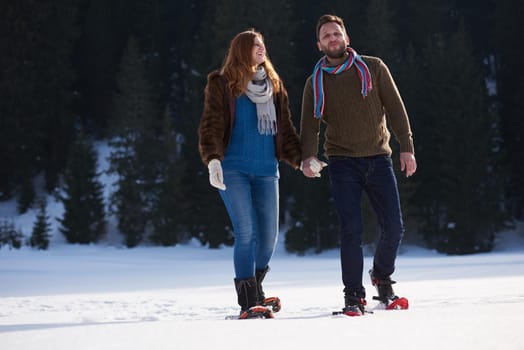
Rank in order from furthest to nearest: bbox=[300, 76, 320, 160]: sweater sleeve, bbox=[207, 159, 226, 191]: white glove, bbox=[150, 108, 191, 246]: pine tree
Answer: bbox=[150, 108, 191, 246]: pine tree < bbox=[300, 76, 320, 160]: sweater sleeve < bbox=[207, 159, 226, 191]: white glove

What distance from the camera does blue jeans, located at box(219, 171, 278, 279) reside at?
3.98 metres

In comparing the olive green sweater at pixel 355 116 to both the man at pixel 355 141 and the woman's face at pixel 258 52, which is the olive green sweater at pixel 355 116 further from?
the woman's face at pixel 258 52

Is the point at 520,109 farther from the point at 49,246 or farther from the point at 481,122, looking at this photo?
the point at 49,246

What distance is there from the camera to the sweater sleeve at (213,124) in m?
3.96

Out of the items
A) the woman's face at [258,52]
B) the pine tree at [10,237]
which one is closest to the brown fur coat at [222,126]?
the woman's face at [258,52]

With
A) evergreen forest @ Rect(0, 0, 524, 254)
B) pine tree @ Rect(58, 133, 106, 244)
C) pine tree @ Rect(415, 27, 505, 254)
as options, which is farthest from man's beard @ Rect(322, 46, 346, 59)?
pine tree @ Rect(58, 133, 106, 244)

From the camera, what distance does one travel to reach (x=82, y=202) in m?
23.4

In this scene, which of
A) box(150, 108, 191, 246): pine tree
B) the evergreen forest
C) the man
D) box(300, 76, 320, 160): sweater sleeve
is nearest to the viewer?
the man

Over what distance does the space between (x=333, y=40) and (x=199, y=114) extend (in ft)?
69.5

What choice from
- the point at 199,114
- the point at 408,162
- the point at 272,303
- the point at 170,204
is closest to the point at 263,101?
the point at 408,162

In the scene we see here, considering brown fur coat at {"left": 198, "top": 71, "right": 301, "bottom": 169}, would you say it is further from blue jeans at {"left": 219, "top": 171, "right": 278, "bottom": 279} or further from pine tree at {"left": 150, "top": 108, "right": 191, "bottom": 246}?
pine tree at {"left": 150, "top": 108, "right": 191, "bottom": 246}

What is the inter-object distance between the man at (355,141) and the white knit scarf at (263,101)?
0.88 feet

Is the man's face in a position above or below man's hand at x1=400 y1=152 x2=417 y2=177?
above

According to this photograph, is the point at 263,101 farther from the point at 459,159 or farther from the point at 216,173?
the point at 459,159
